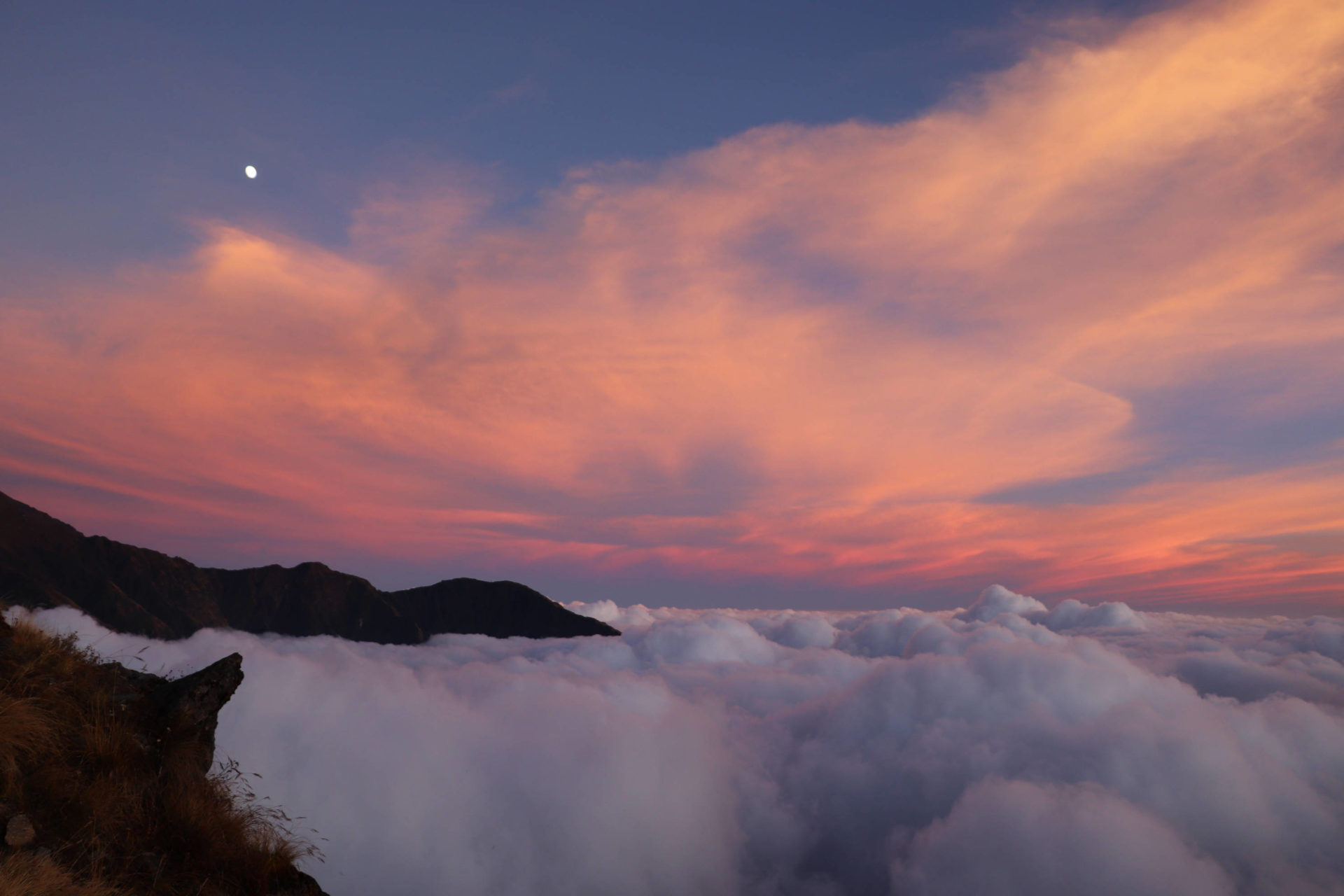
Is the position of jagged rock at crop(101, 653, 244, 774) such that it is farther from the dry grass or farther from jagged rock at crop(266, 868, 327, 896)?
jagged rock at crop(266, 868, 327, 896)

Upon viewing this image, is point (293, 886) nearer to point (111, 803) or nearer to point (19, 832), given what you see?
point (111, 803)

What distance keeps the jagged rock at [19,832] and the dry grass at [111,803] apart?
158 millimetres

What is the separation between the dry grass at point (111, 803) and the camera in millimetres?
8797

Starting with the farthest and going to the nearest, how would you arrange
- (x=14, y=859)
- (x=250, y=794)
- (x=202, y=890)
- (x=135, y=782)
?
(x=250, y=794) < (x=135, y=782) < (x=202, y=890) < (x=14, y=859)

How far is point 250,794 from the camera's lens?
1117 cm

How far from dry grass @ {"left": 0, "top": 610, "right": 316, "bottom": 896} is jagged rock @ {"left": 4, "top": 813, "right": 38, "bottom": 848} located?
0.16m

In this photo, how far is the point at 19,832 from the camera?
27.2 ft

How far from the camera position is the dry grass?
8.80m

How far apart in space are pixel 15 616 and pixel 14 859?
28.3 feet

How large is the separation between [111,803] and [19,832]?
1.27m

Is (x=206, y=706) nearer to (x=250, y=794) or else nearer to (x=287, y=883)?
(x=250, y=794)

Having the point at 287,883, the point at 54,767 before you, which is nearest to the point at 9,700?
the point at 54,767

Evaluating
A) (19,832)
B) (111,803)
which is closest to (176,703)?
(111,803)

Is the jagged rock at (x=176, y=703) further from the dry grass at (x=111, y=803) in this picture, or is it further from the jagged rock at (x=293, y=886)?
the jagged rock at (x=293, y=886)
